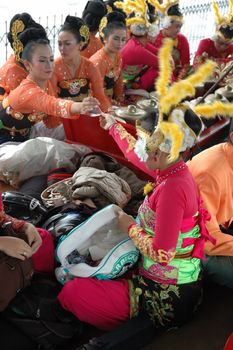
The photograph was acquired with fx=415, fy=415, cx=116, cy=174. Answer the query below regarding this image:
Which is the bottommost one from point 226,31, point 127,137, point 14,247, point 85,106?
point 14,247

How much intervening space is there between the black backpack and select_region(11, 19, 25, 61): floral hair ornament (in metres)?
1.54

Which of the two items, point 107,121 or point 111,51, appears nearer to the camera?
point 107,121

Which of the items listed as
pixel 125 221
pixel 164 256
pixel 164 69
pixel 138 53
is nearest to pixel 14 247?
pixel 125 221

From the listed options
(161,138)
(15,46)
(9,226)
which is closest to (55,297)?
(9,226)

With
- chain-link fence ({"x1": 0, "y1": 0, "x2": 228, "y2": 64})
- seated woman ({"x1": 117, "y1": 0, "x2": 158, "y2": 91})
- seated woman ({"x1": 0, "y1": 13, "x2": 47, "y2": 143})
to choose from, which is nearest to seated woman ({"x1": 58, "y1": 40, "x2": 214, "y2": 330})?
seated woman ({"x1": 0, "y1": 13, "x2": 47, "y2": 143})

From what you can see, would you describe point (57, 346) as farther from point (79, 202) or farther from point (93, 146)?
point (93, 146)

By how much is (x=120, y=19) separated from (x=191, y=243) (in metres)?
2.24

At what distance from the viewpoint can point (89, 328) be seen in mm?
1762

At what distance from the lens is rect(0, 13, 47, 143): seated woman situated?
254 centimetres

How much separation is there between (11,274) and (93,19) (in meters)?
2.68

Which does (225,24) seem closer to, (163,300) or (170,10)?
(170,10)

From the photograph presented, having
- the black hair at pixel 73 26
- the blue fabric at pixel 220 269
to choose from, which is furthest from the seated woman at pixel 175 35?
the blue fabric at pixel 220 269

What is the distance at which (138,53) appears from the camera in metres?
3.69

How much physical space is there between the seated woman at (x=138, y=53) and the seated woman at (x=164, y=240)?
7.41ft
